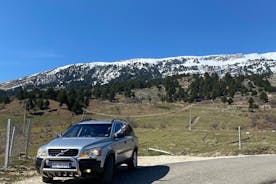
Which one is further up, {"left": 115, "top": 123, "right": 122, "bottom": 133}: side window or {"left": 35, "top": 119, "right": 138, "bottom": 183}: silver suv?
{"left": 115, "top": 123, "right": 122, "bottom": 133}: side window

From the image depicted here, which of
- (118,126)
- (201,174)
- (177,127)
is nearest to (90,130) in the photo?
(118,126)

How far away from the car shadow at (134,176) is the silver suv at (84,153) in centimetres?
49

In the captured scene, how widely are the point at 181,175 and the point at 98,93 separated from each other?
123 m

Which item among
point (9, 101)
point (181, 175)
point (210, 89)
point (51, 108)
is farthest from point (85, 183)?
point (210, 89)

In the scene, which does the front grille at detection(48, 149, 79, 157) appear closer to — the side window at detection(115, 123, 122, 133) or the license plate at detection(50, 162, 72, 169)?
the license plate at detection(50, 162, 72, 169)

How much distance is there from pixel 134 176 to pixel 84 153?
9.28 feet

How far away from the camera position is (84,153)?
10492mm

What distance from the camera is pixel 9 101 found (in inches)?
4028

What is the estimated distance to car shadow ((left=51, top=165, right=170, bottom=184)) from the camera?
38.2ft

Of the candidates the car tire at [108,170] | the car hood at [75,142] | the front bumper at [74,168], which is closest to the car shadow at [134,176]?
the car tire at [108,170]

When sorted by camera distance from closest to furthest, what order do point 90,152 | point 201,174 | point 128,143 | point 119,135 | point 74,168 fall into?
point 74,168 → point 90,152 → point 119,135 → point 201,174 → point 128,143

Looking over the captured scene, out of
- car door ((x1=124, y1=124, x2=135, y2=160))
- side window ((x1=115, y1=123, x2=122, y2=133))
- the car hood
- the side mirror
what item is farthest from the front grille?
car door ((x1=124, y1=124, x2=135, y2=160))

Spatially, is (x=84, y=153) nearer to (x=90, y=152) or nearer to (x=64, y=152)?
(x=90, y=152)

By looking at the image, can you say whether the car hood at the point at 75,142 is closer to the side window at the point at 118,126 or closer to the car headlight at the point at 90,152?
the car headlight at the point at 90,152
